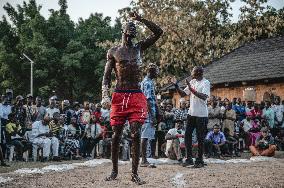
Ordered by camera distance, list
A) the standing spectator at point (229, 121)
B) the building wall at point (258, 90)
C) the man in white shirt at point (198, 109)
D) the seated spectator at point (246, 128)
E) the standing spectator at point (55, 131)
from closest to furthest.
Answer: the man in white shirt at point (198, 109) → the standing spectator at point (55, 131) → the standing spectator at point (229, 121) → the seated spectator at point (246, 128) → the building wall at point (258, 90)

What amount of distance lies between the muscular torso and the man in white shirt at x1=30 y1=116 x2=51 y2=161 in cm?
770

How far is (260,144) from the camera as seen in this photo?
42.8 feet

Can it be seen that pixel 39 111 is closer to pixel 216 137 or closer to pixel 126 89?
pixel 216 137

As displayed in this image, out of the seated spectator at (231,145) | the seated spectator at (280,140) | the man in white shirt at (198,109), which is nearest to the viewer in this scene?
the man in white shirt at (198,109)

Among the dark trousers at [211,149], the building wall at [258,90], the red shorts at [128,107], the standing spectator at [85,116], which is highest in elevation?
the building wall at [258,90]

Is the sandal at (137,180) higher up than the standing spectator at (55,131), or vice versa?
the standing spectator at (55,131)

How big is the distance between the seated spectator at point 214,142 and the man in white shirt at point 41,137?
4.96 metres

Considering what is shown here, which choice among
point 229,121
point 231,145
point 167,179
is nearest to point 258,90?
point 229,121

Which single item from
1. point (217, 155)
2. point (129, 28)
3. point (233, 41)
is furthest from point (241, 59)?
point (129, 28)

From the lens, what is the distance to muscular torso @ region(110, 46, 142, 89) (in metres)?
6.67

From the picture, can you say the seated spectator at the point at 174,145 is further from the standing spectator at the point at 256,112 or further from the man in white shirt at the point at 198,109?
the standing spectator at the point at 256,112

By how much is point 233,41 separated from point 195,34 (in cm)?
306

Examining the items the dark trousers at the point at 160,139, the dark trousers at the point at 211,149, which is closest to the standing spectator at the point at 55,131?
the dark trousers at the point at 160,139

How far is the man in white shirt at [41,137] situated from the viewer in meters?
13.8
